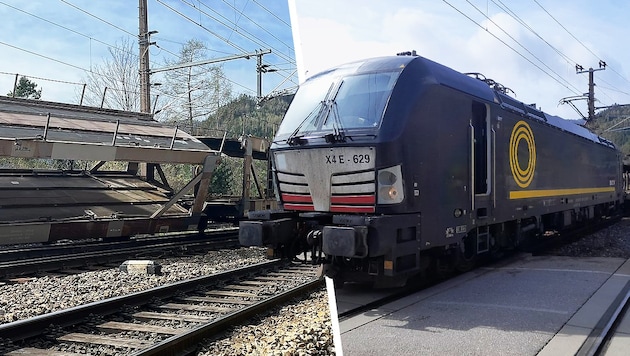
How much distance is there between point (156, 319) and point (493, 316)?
10.5 feet

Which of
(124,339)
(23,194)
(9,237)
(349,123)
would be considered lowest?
(124,339)

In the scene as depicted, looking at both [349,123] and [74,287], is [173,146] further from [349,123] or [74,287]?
[349,123]

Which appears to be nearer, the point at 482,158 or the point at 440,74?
the point at 440,74

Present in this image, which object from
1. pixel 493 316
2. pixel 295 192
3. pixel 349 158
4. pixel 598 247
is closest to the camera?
pixel 493 316

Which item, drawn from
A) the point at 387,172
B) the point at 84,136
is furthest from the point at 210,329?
the point at 84,136

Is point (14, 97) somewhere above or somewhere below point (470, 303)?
above

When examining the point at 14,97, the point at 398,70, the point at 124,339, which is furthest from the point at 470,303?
the point at 14,97

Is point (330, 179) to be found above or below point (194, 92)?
below

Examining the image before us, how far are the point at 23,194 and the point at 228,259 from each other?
14.3 ft

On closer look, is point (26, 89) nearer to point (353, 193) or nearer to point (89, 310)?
point (89, 310)

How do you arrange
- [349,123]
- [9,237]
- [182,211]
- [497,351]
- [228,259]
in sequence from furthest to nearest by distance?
[182,211] < [228,259] < [9,237] < [349,123] < [497,351]

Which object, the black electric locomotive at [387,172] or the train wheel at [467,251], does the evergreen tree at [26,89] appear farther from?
the train wheel at [467,251]

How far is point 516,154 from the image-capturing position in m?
8.10

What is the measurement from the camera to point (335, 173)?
5.49 meters
